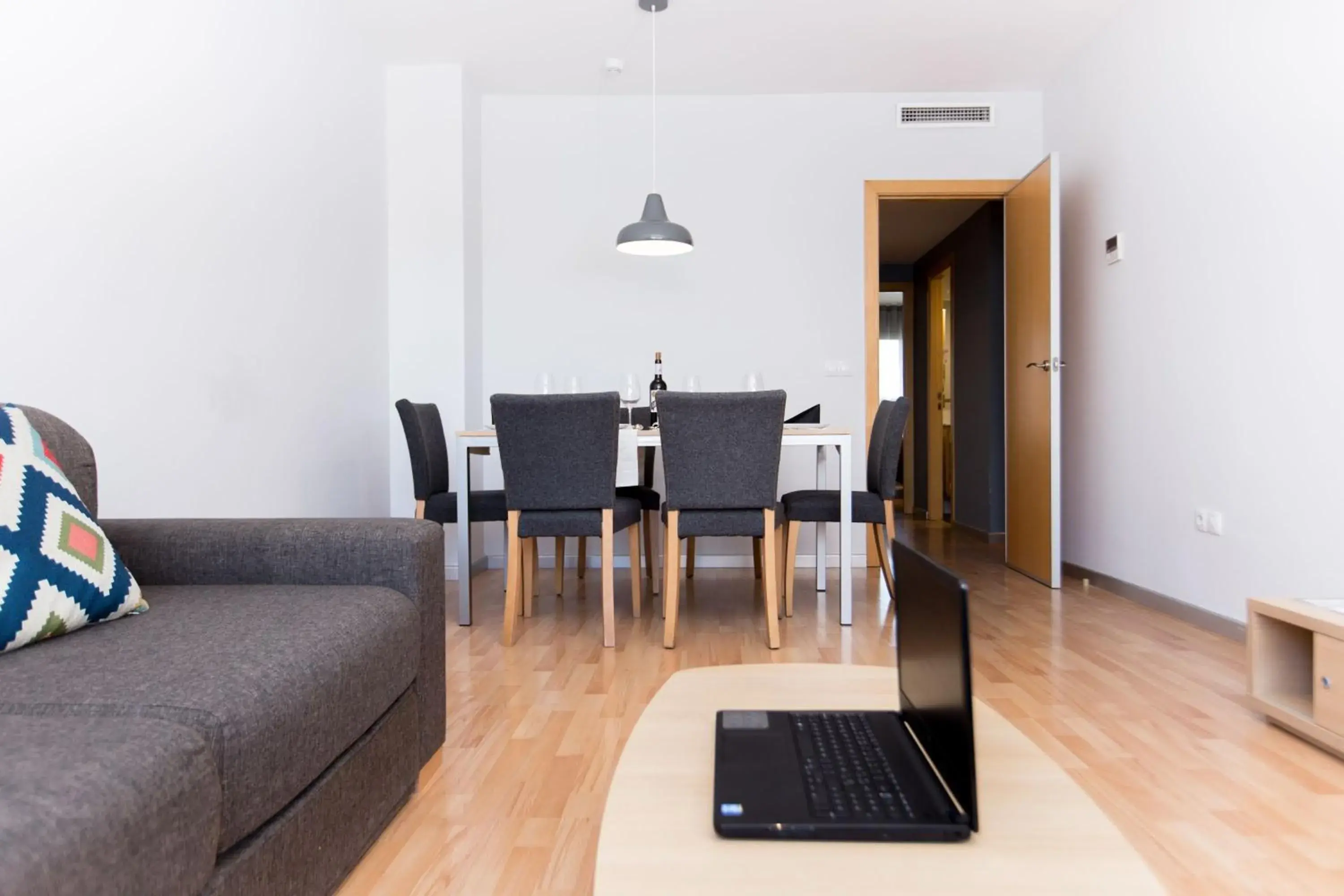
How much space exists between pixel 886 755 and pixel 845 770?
2.4 inches

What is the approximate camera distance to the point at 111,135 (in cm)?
215

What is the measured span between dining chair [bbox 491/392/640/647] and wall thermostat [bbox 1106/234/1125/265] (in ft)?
8.00

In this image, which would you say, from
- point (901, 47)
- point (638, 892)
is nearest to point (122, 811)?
point (638, 892)

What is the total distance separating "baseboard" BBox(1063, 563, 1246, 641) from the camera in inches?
111

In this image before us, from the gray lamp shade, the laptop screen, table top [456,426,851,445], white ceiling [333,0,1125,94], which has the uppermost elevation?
white ceiling [333,0,1125,94]

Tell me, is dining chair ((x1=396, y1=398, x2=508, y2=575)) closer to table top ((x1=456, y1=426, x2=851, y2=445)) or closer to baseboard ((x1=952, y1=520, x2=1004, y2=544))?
table top ((x1=456, y1=426, x2=851, y2=445))

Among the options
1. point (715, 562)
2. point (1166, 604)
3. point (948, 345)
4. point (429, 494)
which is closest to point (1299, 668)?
point (1166, 604)

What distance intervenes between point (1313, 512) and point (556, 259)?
11.7 feet

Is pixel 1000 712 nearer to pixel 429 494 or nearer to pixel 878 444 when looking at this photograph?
pixel 878 444

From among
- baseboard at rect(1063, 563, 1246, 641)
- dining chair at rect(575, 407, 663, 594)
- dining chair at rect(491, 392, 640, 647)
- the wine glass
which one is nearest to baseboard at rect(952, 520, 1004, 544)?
baseboard at rect(1063, 563, 1246, 641)

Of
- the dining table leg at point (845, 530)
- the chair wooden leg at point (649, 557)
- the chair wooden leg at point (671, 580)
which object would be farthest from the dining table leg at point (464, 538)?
the dining table leg at point (845, 530)

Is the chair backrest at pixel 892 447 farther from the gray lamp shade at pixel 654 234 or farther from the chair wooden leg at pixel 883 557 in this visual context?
the gray lamp shade at pixel 654 234

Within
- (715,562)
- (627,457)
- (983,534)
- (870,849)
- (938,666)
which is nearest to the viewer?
(870,849)

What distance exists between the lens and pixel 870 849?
67 centimetres
